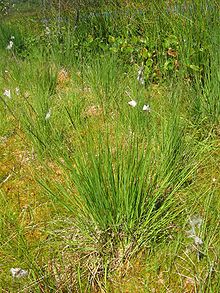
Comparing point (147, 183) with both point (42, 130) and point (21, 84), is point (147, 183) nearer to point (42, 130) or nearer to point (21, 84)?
point (42, 130)

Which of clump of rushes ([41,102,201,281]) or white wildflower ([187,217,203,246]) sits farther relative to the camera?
clump of rushes ([41,102,201,281])

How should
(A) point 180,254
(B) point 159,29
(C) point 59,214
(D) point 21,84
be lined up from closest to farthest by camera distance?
(A) point 180,254, (C) point 59,214, (B) point 159,29, (D) point 21,84

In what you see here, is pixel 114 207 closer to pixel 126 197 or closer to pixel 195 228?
pixel 126 197

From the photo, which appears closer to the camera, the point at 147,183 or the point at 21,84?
the point at 147,183

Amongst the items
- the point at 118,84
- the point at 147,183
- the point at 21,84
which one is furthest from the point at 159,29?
the point at 147,183

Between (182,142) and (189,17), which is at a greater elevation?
(189,17)

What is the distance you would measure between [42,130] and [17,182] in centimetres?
33

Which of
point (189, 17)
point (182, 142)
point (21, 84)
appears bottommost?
point (21, 84)

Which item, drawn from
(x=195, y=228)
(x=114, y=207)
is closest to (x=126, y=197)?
(x=114, y=207)

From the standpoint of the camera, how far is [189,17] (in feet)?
8.37

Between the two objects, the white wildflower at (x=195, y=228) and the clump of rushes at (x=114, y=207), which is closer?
the white wildflower at (x=195, y=228)

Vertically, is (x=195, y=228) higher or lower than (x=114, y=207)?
lower

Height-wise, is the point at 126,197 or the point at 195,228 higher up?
the point at 126,197

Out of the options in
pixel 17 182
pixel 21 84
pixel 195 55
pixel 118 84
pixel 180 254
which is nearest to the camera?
pixel 180 254
